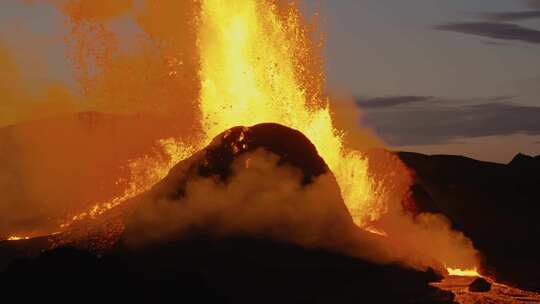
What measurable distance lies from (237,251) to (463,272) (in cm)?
1963

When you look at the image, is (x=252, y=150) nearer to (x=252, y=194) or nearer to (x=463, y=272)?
(x=252, y=194)

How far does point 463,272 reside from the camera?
70.2m

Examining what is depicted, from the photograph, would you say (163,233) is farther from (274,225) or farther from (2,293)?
(2,293)

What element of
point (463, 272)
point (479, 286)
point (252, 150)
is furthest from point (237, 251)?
point (463, 272)

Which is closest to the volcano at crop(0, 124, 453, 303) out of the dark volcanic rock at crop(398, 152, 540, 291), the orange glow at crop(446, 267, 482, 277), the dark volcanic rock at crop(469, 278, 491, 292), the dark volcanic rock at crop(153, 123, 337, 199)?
the dark volcanic rock at crop(153, 123, 337, 199)

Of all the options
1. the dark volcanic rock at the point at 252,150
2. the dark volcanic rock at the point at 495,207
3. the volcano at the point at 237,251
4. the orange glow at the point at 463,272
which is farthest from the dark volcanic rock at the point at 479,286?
Answer: the dark volcanic rock at the point at 252,150

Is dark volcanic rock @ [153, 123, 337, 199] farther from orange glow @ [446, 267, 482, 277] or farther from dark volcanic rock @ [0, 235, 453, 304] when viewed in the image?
orange glow @ [446, 267, 482, 277]

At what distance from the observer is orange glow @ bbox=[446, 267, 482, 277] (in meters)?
69.1

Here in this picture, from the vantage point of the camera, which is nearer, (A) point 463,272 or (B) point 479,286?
(B) point 479,286

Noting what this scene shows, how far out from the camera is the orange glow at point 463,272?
69.1 meters

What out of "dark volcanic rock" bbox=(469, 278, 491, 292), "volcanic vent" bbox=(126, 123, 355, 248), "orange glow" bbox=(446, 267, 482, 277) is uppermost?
"volcanic vent" bbox=(126, 123, 355, 248)

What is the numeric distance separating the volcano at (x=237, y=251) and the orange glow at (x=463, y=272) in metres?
6.67

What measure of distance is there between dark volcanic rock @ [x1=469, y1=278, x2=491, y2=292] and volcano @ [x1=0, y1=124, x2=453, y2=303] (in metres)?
2.78

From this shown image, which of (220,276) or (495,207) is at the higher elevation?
(495,207)
